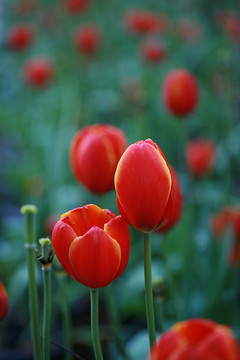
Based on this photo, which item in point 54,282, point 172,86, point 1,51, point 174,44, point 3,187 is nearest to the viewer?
point 172,86

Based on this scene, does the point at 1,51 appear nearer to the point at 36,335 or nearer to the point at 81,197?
the point at 81,197

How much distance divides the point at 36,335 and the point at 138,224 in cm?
13

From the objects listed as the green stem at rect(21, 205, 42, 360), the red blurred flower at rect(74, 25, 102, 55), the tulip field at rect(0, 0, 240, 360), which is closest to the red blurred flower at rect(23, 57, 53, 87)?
the tulip field at rect(0, 0, 240, 360)

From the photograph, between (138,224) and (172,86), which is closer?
(138,224)

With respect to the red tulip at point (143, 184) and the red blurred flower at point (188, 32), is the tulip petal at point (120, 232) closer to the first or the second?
the red tulip at point (143, 184)

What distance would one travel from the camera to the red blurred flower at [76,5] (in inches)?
90.2

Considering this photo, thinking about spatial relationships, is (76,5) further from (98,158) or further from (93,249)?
(93,249)

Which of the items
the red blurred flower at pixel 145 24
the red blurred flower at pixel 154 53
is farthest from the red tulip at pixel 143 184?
the red blurred flower at pixel 145 24

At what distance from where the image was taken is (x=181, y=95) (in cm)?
83

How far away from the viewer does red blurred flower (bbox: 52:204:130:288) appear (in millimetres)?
333

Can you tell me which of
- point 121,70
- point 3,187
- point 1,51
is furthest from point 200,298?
point 1,51

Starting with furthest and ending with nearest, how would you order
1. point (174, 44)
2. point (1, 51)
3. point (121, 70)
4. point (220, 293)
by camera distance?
1. point (174, 44)
2. point (1, 51)
3. point (121, 70)
4. point (220, 293)

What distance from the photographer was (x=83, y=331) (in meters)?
0.92

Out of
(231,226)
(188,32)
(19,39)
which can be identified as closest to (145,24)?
(188,32)
